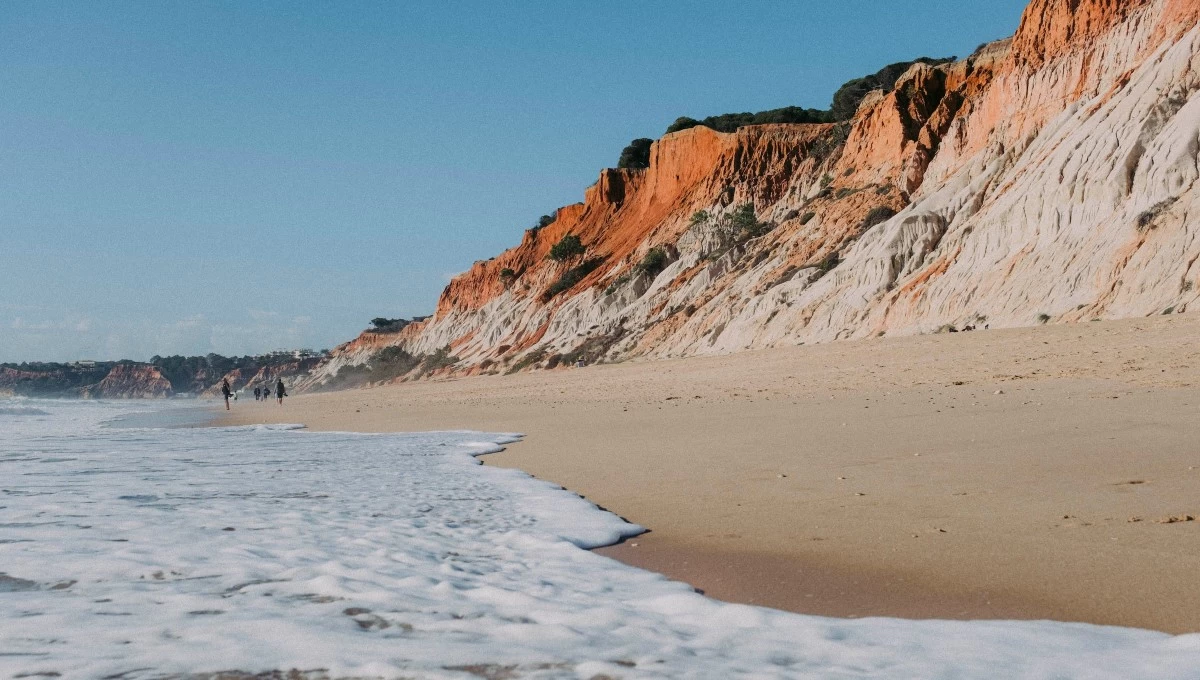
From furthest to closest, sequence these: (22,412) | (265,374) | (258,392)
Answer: (265,374)
(258,392)
(22,412)

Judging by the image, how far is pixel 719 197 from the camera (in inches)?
1994

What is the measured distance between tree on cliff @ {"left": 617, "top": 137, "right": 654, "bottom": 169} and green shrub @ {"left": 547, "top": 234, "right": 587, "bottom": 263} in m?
9.60

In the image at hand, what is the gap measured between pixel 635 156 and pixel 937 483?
63.2 meters

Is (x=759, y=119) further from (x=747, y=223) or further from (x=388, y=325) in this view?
(x=388, y=325)

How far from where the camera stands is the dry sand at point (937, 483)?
3.55 metres

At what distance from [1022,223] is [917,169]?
13.0 m

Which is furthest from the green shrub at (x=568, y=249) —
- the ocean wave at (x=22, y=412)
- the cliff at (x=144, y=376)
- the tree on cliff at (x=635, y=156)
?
the cliff at (x=144, y=376)

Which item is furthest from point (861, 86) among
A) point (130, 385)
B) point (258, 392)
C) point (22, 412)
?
point (130, 385)

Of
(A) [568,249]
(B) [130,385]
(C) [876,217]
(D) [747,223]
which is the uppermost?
(A) [568,249]

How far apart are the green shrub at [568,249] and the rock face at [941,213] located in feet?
6.68

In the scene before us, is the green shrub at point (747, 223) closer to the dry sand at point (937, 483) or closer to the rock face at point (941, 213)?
the rock face at point (941, 213)

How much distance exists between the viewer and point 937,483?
5.75m

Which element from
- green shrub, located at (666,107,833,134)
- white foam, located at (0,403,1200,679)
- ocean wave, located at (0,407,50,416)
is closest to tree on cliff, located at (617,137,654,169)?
green shrub, located at (666,107,833,134)

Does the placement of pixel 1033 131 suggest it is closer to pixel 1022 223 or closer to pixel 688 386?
pixel 1022 223
